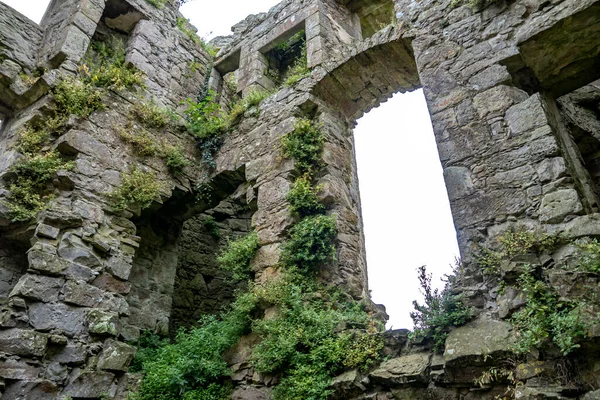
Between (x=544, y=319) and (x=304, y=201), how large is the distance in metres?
3.15

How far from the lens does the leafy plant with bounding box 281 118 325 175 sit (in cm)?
596

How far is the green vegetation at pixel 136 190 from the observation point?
5785 mm

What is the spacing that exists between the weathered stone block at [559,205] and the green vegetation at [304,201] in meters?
2.66

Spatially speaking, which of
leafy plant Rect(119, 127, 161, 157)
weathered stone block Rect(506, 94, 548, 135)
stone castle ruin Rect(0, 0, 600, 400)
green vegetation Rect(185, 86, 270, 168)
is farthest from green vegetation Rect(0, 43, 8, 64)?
weathered stone block Rect(506, 94, 548, 135)

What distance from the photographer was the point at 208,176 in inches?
280

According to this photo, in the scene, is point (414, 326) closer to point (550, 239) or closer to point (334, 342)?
point (334, 342)

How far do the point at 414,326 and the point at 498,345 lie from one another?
826mm

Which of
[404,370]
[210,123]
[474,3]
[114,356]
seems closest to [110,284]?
[114,356]

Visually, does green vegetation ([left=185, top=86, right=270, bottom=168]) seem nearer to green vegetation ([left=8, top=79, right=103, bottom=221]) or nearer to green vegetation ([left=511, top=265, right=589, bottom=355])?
green vegetation ([left=8, top=79, right=103, bottom=221])

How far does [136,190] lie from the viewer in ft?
19.6

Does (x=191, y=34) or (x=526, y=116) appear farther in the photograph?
(x=191, y=34)

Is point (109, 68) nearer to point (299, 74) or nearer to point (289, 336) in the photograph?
point (299, 74)

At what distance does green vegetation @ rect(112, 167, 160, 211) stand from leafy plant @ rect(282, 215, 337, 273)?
2322mm

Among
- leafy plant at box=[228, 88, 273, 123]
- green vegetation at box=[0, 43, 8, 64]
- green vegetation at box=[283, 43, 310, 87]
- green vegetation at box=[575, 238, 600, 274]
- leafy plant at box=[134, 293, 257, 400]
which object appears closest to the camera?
green vegetation at box=[575, 238, 600, 274]
